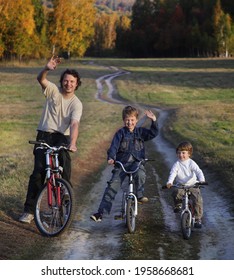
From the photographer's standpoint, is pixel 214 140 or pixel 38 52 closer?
pixel 214 140

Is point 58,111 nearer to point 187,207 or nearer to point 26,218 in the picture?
point 26,218

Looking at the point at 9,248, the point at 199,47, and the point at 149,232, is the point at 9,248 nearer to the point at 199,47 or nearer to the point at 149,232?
the point at 149,232

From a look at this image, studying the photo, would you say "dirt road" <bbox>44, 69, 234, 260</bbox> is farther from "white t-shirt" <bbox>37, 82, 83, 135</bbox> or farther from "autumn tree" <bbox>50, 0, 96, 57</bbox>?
"autumn tree" <bbox>50, 0, 96, 57</bbox>

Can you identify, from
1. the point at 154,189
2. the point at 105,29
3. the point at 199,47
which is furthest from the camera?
the point at 105,29

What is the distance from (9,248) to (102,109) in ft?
81.6

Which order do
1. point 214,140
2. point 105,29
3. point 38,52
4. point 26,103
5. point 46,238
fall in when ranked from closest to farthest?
1. point 46,238
2. point 214,140
3. point 26,103
4. point 38,52
5. point 105,29

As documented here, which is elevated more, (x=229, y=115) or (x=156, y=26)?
(x=156, y=26)

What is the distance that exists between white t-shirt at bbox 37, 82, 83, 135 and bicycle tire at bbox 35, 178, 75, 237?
0.95 m

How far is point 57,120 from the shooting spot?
29.8 feet

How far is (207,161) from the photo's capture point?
15594 millimetres

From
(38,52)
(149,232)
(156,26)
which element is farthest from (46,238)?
(156,26)

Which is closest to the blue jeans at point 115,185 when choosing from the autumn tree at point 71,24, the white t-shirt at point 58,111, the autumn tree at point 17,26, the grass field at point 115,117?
the white t-shirt at point 58,111

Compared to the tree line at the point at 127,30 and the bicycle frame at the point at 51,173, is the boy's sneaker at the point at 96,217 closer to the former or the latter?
the bicycle frame at the point at 51,173

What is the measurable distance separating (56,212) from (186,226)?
2044 millimetres
